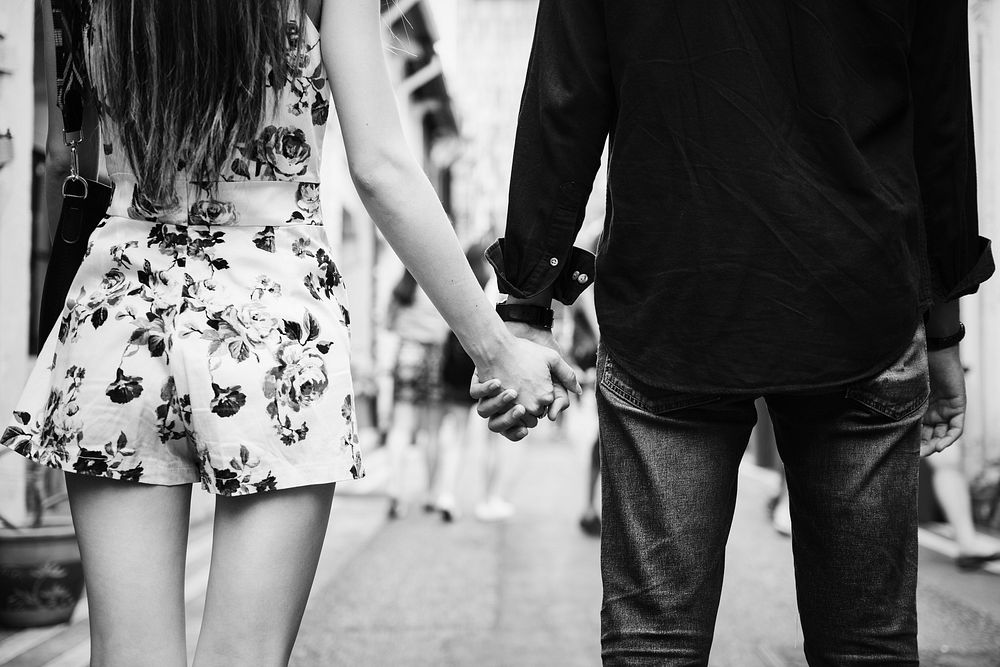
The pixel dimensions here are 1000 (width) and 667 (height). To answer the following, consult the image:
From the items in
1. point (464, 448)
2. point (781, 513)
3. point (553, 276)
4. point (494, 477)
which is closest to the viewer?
point (553, 276)

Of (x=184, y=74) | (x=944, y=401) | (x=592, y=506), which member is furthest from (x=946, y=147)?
(x=592, y=506)

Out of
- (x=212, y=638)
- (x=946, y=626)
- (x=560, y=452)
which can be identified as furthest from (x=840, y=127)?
(x=560, y=452)

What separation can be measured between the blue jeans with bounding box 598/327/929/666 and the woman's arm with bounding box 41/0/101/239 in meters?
0.89

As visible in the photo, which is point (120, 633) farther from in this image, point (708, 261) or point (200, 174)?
point (708, 261)

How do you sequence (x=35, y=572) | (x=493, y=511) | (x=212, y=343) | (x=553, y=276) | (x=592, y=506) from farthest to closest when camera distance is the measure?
(x=493, y=511) → (x=592, y=506) → (x=35, y=572) → (x=553, y=276) → (x=212, y=343)

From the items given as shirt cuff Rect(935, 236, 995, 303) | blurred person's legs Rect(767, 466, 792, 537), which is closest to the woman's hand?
shirt cuff Rect(935, 236, 995, 303)

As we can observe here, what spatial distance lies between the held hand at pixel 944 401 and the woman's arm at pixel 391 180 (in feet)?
2.56

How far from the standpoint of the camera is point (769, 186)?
1482 mm

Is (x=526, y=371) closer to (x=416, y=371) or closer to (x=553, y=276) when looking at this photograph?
(x=553, y=276)

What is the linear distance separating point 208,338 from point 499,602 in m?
2.99

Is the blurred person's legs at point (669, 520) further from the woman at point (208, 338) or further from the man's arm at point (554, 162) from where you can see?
the woman at point (208, 338)

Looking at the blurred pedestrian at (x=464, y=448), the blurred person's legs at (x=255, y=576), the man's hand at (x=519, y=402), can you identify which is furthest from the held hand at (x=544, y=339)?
the blurred pedestrian at (x=464, y=448)

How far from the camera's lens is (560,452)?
12383mm

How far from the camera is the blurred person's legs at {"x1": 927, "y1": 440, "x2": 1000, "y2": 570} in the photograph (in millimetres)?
4664
